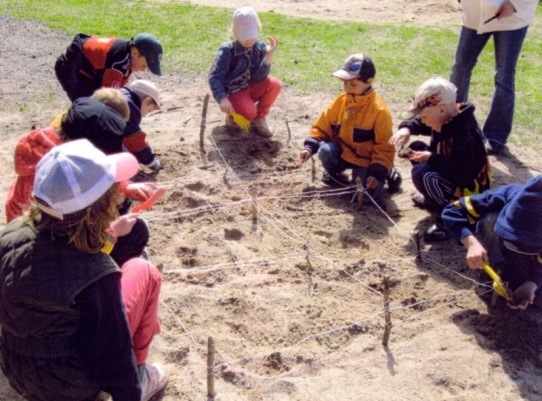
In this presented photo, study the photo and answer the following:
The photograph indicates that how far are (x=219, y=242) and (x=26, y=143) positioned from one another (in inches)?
60.3

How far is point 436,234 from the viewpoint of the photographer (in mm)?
4754

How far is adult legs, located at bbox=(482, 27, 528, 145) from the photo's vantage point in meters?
5.86

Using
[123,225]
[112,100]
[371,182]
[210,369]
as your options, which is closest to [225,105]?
[371,182]

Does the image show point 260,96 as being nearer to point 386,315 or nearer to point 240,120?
point 240,120

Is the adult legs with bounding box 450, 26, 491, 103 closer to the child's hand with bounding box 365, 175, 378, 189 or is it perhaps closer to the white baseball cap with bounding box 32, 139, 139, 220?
the child's hand with bounding box 365, 175, 378, 189

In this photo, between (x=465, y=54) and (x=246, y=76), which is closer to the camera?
(x=465, y=54)

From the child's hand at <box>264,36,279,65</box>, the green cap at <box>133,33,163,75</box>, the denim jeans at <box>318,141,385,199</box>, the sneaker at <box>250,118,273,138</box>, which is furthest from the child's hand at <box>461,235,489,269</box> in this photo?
the child's hand at <box>264,36,279,65</box>

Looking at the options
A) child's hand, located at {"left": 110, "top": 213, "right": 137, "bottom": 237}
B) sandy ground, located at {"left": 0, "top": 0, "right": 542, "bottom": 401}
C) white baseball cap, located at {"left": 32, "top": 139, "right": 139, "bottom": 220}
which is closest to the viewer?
white baseball cap, located at {"left": 32, "top": 139, "right": 139, "bottom": 220}

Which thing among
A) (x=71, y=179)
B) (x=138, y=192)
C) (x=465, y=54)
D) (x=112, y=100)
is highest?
(x=71, y=179)

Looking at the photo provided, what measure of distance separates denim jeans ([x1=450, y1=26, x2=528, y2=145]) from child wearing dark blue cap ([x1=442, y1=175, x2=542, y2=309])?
7.15 ft

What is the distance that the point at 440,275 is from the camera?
440 cm

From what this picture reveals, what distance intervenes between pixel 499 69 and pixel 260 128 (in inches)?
85.8

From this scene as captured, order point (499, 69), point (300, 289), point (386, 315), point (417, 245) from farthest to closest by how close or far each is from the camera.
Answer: point (499, 69) < point (417, 245) < point (300, 289) < point (386, 315)

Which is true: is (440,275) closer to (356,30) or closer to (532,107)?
(532,107)
